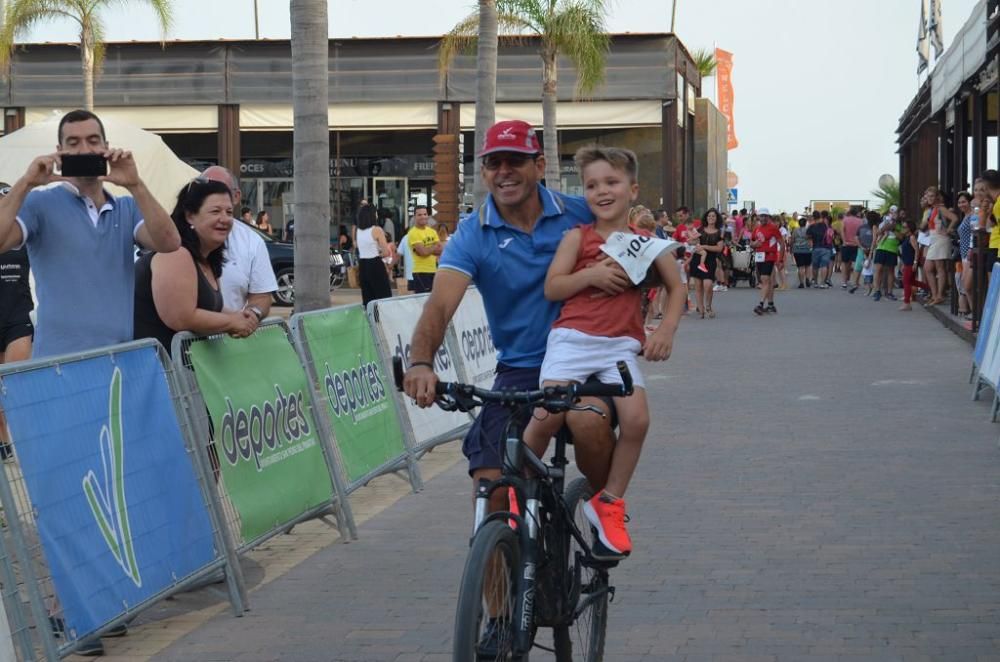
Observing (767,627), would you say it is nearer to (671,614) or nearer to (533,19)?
(671,614)

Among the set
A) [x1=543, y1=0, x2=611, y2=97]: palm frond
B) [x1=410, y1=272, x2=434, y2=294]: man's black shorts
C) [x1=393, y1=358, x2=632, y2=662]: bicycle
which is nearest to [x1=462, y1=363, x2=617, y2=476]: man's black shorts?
[x1=393, y1=358, x2=632, y2=662]: bicycle

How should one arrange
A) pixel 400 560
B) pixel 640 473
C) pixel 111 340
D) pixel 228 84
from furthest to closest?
pixel 228 84 < pixel 640 473 < pixel 400 560 < pixel 111 340

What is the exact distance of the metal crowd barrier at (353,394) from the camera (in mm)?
8797

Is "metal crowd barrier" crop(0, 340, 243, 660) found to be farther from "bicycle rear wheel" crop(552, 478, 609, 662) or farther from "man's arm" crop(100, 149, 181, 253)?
"bicycle rear wheel" crop(552, 478, 609, 662)

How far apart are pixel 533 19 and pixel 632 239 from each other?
92.2 feet

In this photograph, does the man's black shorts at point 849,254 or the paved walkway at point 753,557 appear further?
the man's black shorts at point 849,254

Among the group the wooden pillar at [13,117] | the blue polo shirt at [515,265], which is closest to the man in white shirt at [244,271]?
the blue polo shirt at [515,265]

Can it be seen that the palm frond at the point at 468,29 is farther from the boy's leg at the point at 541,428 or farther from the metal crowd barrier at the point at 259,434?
the boy's leg at the point at 541,428

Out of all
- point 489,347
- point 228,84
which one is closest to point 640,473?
point 489,347

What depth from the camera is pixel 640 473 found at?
10312mm

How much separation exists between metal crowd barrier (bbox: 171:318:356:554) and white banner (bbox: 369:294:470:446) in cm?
193

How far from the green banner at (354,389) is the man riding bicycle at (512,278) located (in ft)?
11.5

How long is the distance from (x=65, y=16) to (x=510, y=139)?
33563 mm

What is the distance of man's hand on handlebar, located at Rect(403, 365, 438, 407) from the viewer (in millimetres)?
4742
